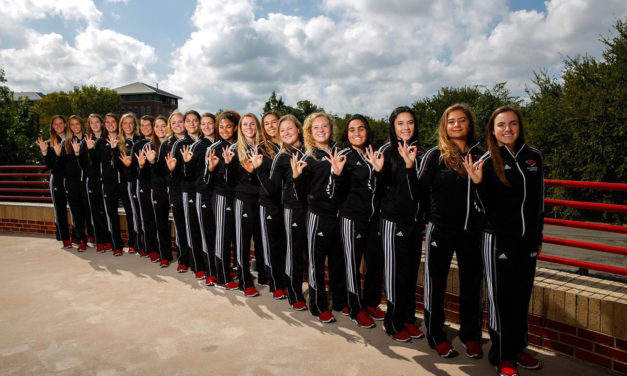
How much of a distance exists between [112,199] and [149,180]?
0.98m

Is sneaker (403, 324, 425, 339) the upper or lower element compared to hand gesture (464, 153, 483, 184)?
lower

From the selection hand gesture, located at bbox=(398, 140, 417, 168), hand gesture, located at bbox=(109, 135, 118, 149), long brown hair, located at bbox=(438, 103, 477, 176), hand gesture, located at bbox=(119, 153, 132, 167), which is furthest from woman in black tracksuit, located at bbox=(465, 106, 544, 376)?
hand gesture, located at bbox=(109, 135, 118, 149)

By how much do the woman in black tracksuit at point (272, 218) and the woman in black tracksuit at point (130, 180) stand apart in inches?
109

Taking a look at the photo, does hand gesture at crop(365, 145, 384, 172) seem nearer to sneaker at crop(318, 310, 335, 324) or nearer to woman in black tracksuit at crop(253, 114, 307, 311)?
woman in black tracksuit at crop(253, 114, 307, 311)

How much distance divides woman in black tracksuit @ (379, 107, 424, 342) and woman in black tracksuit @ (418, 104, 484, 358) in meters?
0.19

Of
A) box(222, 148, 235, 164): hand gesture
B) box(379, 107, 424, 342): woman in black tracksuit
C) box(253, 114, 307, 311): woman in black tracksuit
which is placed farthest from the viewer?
box(222, 148, 235, 164): hand gesture

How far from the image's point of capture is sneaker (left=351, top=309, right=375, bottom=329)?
385 centimetres

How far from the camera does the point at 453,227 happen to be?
3.19 m

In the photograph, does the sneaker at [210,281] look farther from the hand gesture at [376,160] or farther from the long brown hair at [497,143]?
the long brown hair at [497,143]

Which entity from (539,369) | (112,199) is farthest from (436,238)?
(112,199)

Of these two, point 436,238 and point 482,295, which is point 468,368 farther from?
point 436,238

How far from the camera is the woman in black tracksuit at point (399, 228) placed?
350 centimetres

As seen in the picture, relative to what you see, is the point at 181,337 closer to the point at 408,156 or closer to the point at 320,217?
the point at 320,217

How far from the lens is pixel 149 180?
6.18 metres
